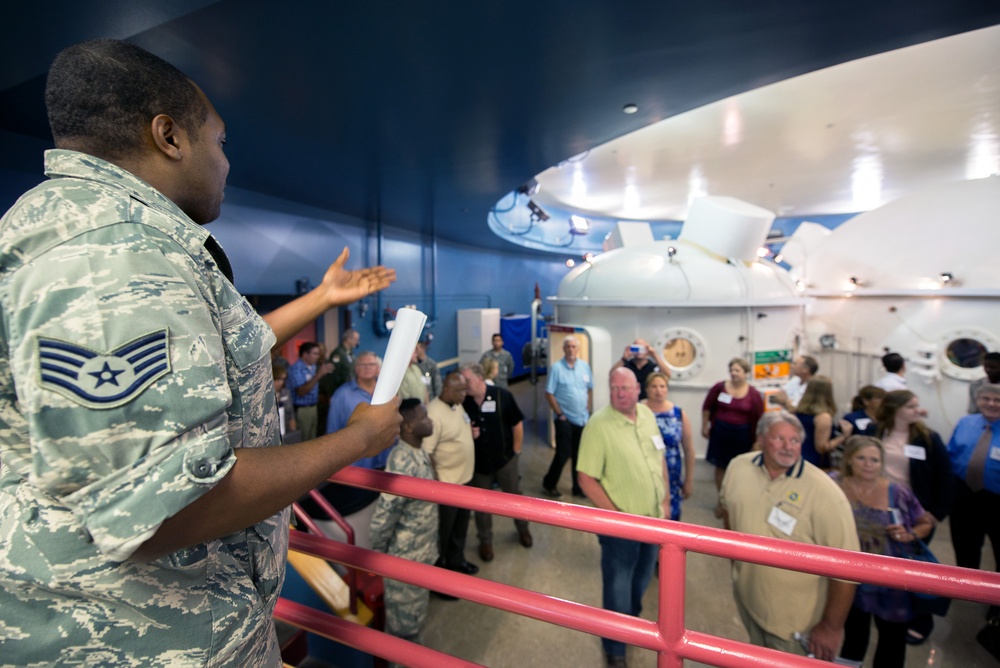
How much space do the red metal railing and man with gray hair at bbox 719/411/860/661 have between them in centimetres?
142

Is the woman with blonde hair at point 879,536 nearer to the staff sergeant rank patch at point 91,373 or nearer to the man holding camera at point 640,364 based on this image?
the man holding camera at point 640,364

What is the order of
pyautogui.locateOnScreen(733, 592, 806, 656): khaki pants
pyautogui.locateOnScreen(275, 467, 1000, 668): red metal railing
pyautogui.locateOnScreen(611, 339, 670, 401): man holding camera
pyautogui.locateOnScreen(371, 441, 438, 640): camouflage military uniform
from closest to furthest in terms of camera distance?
pyautogui.locateOnScreen(275, 467, 1000, 668): red metal railing, pyautogui.locateOnScreen(733, 592, 806, 656): khaki pants, pyautogui.locateOnScreen(371, 441, 438, 640): camouflage military uniform, pyautogui.locateOnScreen(611, 339, 670, 401): man holding camera

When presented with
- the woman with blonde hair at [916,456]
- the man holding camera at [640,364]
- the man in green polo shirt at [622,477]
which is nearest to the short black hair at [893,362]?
the woman with blonde hair at [916,456]

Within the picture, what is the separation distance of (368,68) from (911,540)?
13.9 ft

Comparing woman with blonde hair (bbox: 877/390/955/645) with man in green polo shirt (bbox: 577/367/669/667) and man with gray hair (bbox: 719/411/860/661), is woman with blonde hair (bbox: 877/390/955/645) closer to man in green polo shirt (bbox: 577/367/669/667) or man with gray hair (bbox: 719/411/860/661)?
man with gray hair (bbox: 719/411/860/661)

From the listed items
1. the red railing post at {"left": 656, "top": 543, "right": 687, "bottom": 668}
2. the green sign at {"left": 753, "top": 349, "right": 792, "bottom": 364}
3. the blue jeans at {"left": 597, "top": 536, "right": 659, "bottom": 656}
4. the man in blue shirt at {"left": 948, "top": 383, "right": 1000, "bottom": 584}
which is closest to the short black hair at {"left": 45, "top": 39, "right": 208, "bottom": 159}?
the red railing post at {"left": 656, "top": 543, "right": 687, "bottom": 668}

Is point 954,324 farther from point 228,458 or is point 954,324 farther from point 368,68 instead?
point 228,458

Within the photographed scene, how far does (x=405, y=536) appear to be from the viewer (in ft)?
10.2

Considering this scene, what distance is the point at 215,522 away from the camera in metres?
0.70

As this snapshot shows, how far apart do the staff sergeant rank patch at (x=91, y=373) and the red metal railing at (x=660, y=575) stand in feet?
2.99

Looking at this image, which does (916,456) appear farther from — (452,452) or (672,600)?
(452,452)

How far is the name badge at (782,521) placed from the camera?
2371 mm

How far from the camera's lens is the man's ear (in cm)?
84

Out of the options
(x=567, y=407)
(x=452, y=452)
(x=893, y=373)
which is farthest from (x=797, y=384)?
(x=452, y=452)
